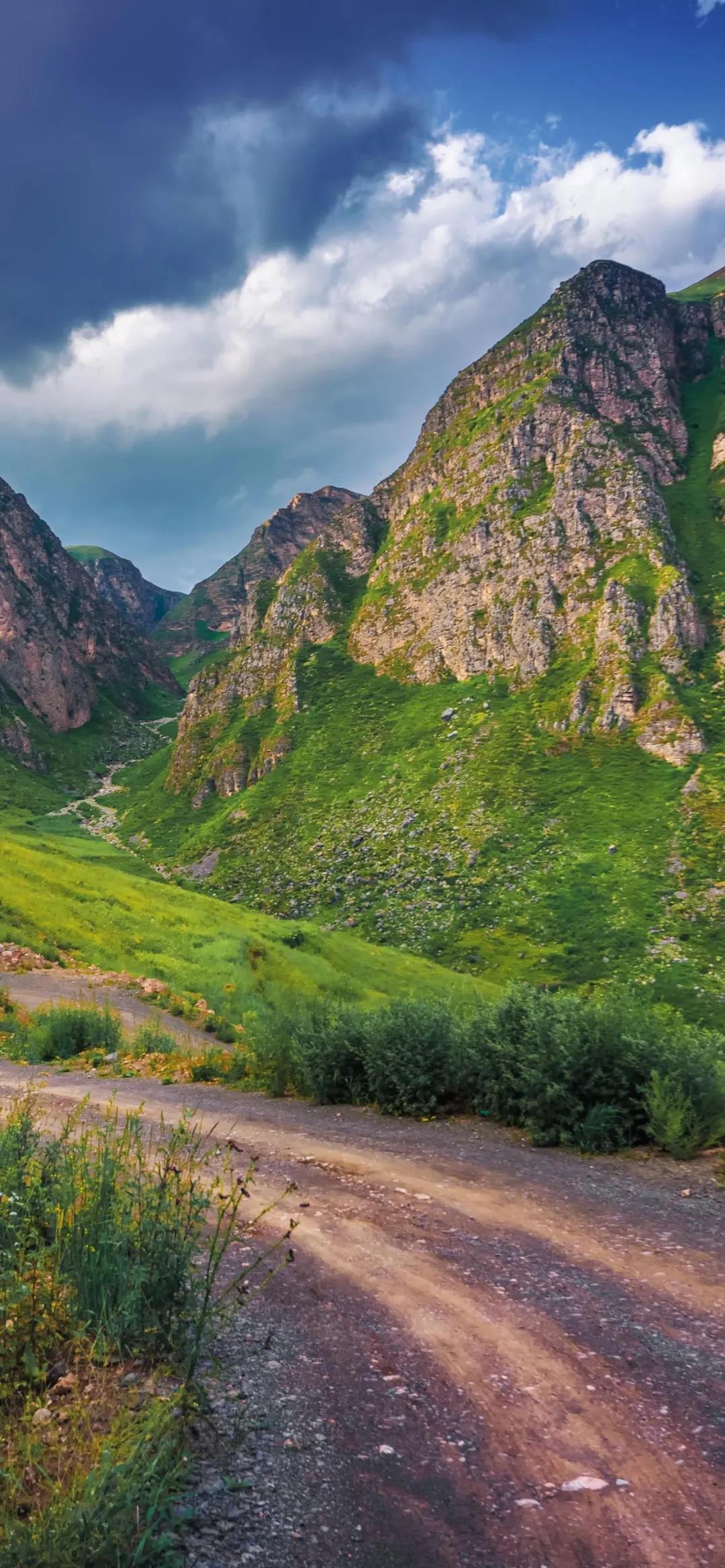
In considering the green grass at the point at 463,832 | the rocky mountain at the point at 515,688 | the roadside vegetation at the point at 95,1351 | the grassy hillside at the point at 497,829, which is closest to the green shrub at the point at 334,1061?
the roadside vegetation at the point at 95,1351

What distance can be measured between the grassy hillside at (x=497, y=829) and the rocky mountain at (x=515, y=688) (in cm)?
29

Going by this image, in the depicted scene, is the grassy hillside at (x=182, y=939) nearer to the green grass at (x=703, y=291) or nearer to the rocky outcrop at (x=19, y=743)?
the rocky outcrop at (x=19, y=743)

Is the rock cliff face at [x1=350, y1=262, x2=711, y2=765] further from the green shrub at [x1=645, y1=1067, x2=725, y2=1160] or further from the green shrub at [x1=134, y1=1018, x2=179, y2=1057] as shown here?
the green shrub at [x1=645, y1=1067, x2=725, y2=1160]

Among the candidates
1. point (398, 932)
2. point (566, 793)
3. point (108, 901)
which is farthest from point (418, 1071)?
point (566, 793)

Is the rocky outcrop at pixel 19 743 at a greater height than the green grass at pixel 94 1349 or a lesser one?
greater

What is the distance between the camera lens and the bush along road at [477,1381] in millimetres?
3832

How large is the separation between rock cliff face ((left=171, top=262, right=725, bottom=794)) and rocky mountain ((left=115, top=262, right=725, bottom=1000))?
395 mm

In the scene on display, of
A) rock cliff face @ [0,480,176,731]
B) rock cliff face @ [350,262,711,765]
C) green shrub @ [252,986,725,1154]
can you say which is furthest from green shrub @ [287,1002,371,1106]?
rock cliff face @ [0,480,176,731]

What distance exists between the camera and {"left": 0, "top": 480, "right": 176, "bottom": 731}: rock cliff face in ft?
506

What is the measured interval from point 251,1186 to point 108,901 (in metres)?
29.9

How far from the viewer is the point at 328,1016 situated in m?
15.9

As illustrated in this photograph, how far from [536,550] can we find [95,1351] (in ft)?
337

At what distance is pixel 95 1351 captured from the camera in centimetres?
473

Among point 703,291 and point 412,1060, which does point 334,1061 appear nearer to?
point 412,1060
